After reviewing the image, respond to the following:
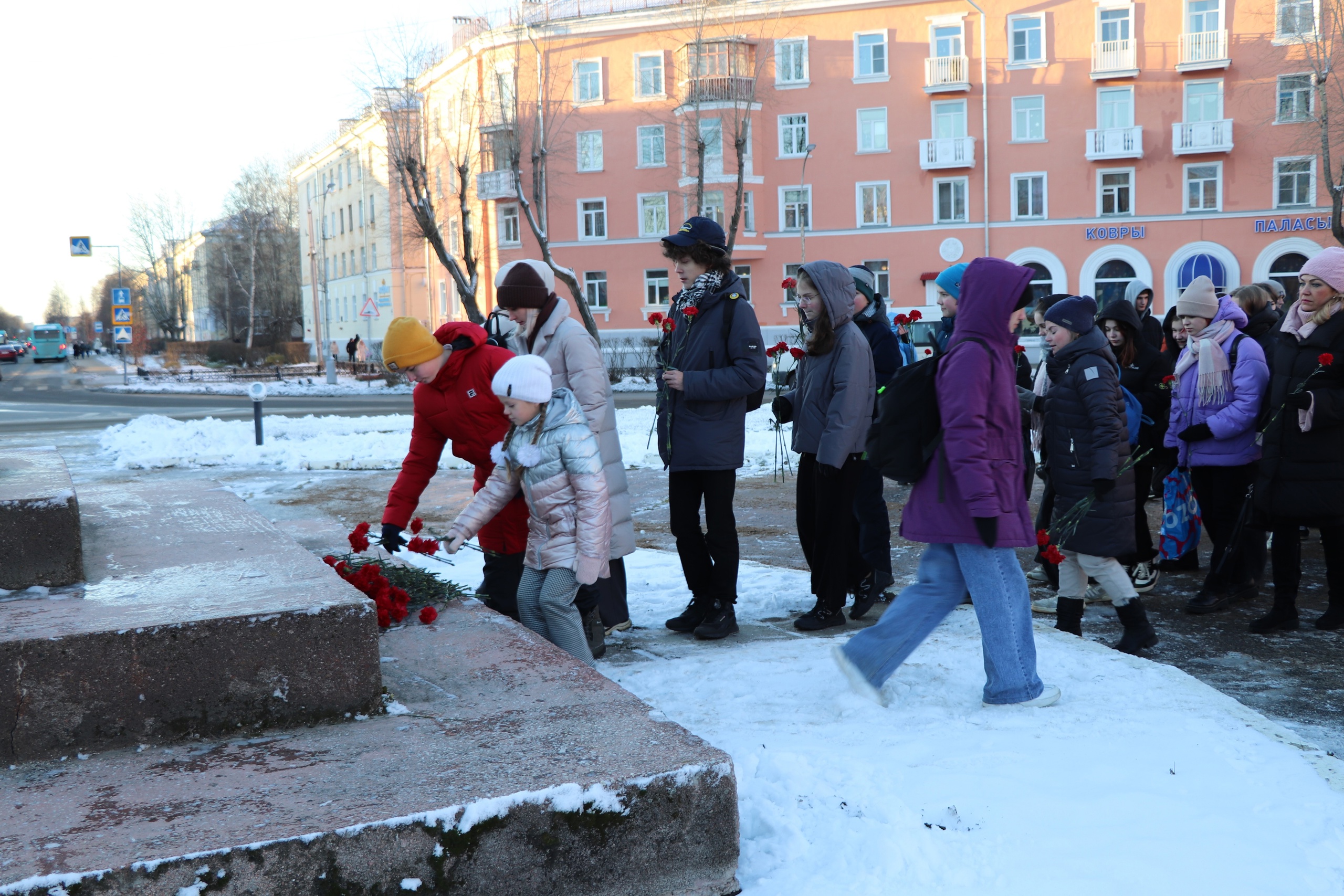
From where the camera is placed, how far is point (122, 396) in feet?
114

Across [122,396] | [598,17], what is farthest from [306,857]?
[598,17]

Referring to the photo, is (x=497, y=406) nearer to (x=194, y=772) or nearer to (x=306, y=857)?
(x=194, y=772)

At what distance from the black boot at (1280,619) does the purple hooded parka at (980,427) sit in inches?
93.9

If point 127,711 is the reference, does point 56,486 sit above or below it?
above

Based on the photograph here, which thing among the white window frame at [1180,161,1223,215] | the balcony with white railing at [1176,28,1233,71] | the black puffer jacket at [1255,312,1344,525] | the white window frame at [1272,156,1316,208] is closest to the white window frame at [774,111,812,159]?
the balcony with white railing at [1176,28,1233,71]

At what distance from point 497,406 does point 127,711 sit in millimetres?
2079

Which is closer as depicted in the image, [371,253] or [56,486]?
[56,486]

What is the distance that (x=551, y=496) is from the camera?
13.6 ft

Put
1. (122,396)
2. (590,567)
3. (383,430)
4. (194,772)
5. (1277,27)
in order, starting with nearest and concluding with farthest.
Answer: (194,772)
(590,567)
(383,430)
(122,396)
(1277,27)

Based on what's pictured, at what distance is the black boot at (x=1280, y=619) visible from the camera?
556 centimetres

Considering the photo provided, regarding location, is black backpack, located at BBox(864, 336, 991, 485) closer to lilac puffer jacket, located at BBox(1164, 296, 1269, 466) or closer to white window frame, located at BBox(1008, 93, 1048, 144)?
lilac puffer jacket, located at BBox(1164, 296, 1269, 466)

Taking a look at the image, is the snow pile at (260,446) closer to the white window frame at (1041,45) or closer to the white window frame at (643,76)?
the white window frame at (643,76)

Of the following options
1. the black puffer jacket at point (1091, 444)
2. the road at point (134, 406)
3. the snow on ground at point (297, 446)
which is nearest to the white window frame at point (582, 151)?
the road at point (134, 406)

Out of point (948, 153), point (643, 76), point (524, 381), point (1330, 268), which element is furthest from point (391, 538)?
point (643, 76)
